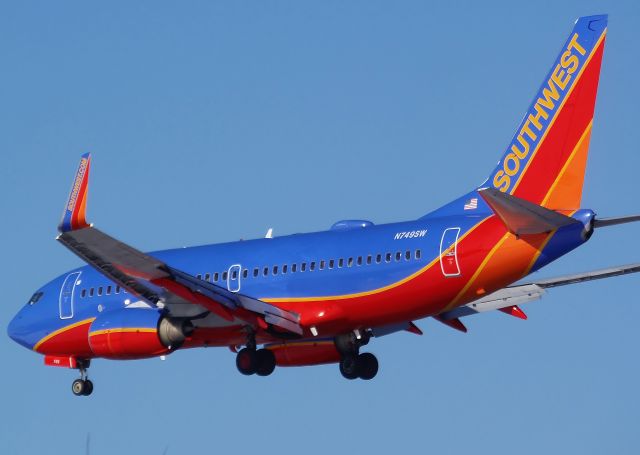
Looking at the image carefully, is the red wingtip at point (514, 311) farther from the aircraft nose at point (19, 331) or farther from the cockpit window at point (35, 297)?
the aircraft nose at point (19, 331)

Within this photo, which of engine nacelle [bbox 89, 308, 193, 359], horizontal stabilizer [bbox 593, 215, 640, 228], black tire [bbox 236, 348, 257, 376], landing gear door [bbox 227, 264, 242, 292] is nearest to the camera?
horizontal stabilizer [bbox 593, 215, 640, 228]

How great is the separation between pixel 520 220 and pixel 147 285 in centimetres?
1240

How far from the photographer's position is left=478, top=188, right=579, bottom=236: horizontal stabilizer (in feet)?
167

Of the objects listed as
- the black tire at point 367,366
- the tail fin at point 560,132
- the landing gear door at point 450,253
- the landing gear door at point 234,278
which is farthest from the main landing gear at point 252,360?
the tail fin at point 560,132

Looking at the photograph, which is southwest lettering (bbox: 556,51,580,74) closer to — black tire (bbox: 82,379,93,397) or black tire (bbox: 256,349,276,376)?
black tire (bbox: 256,349,276,376)

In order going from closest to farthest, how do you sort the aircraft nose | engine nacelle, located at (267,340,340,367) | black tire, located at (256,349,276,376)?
black tire, located at (256,349,276,376), engine nacelle, located at (267,340,340,367), the aircraft nose

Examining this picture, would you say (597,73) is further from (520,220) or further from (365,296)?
(365,296)

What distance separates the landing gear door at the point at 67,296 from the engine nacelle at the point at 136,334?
3.47 meters

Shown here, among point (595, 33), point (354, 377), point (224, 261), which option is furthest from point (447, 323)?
point (595, 33)

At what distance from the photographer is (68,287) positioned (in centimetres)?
6372

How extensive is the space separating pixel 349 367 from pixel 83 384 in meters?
10.1

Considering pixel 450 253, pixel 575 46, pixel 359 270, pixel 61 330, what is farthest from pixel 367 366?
pixel 575 46

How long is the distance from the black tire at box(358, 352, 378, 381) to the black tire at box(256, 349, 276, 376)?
2942 millimetres

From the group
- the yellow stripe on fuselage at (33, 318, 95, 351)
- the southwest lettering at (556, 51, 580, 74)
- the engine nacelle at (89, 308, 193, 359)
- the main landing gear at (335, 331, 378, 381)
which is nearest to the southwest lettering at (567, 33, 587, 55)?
the southwest lettering at (556, 51, 580, 74)
